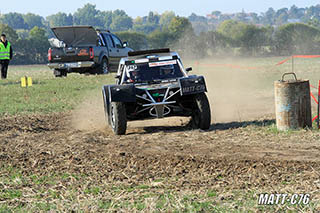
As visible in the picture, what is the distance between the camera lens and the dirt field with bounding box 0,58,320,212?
6031mm

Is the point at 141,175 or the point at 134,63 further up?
the point at 134,63

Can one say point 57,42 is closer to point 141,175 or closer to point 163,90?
point 163,90

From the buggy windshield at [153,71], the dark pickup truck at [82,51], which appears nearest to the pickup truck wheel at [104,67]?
the dark pickup truck at [82,51]

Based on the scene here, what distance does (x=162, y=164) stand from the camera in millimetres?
7887

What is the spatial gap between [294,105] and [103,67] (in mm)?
15575

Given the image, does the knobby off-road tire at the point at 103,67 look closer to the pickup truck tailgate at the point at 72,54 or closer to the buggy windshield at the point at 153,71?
the pickup truck tailgate at the point at 72,54

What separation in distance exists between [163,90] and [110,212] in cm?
566

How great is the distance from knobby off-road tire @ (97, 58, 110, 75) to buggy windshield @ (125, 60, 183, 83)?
12.8 meters

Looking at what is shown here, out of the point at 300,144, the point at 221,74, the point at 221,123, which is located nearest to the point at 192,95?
the point at 221,123

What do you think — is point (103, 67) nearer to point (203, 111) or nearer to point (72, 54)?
point (72, 54)

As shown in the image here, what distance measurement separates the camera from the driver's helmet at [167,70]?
12016mm

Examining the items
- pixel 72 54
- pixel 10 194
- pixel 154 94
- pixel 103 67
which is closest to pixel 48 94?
pixel 72 54

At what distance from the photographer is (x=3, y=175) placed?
7.67 meters

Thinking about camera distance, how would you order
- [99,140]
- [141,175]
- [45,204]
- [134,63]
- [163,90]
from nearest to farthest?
1. [45,204]
2. [141,175]
3. [99,140]
4. [163,90]
5. [134,63]
